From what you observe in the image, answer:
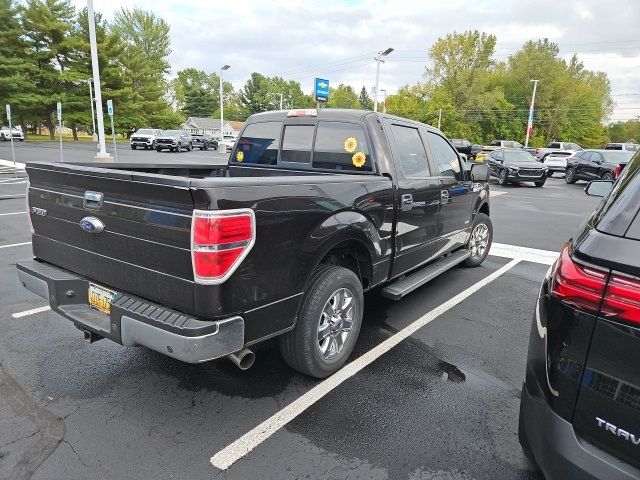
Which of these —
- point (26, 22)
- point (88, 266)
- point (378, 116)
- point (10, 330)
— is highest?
point (26, 22)

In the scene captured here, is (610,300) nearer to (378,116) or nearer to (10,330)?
(378,116)

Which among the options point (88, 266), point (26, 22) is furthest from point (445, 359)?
point (26, 22)

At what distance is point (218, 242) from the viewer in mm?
2234

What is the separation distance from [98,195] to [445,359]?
2.85m

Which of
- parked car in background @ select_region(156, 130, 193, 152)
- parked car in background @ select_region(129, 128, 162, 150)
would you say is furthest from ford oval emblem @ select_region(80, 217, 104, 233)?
parked car in background @ select_region(129, 128, 162, 150)

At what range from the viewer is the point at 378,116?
3.90m

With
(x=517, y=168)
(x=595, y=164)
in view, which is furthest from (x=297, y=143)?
(x=595, y=164)

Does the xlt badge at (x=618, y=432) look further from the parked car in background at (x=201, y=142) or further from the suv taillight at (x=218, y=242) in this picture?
the parked car in background at (x=201, y=142)

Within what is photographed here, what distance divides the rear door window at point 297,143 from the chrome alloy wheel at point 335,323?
1.48m

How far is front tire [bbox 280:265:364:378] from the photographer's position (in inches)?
116

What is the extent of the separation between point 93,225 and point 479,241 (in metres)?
5.04

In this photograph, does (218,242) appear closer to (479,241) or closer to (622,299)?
(622,299)

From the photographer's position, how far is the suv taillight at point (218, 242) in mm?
2217

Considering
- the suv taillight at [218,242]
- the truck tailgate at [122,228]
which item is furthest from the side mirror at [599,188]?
the truck tailgate at [122,228]
